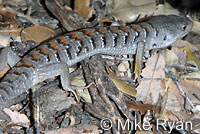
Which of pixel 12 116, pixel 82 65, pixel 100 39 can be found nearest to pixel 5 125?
pixel 12 116

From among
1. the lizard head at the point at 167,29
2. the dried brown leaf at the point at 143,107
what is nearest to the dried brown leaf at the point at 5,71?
the dried brown leaf at the point at 143,107

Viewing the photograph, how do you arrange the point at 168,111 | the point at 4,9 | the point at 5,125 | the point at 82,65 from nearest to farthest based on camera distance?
the point at 5,125
the point at 168,111
the point at 82,65
the point at 4,9

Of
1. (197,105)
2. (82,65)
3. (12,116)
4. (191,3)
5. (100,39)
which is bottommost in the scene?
(197,105)

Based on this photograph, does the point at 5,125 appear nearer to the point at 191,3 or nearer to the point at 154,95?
the point at 154,95

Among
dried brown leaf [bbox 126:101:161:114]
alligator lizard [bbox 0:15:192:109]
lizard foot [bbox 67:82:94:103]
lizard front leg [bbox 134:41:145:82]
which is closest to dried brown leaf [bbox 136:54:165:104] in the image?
dried brown leaf [bbox 126:101:161:114]

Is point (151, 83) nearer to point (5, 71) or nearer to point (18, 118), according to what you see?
point (18, 118)

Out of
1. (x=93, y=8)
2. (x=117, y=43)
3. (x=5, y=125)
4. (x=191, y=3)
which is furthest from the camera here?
(x=191, y=3)

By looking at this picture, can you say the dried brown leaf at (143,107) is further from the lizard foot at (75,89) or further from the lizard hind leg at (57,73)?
the lizard hind leg at (57,73)

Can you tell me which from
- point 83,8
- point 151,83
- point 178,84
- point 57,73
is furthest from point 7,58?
point 178,84
